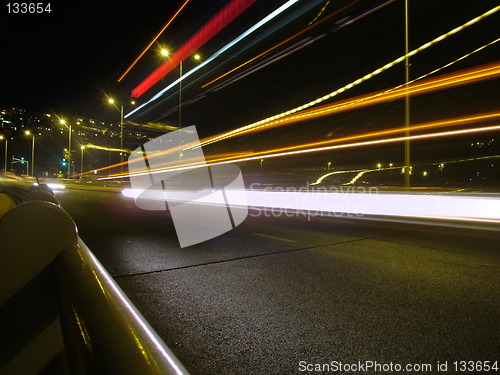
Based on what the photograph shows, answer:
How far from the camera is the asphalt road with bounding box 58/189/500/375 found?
2.32m

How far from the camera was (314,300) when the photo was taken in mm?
3410

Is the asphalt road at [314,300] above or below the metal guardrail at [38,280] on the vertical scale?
below

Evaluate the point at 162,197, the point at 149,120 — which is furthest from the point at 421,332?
the point at 149,120

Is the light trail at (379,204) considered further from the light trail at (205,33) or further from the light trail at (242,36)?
the light trail at (205,33)

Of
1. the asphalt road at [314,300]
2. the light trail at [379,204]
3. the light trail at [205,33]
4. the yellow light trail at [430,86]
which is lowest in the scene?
the asphalt road at [314,300]

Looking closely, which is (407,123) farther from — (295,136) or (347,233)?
(295,136)

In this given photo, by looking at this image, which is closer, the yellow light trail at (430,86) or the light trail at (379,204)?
the light trail at (379,204)

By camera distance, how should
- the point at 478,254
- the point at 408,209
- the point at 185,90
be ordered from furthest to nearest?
1. the point at 185,90
2. the point at 408,209
3. the point at 478,254

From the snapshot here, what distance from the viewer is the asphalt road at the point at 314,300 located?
7.61 feet

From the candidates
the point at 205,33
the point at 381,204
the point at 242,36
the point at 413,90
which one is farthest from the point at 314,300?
the point at 205,33

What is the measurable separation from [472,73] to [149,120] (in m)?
45.2

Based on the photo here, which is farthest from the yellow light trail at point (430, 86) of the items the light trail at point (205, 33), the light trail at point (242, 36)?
the light trail at point (205, 33)

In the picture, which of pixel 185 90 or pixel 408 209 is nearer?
pixel 408 209

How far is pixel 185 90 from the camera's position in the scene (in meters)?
35.4
